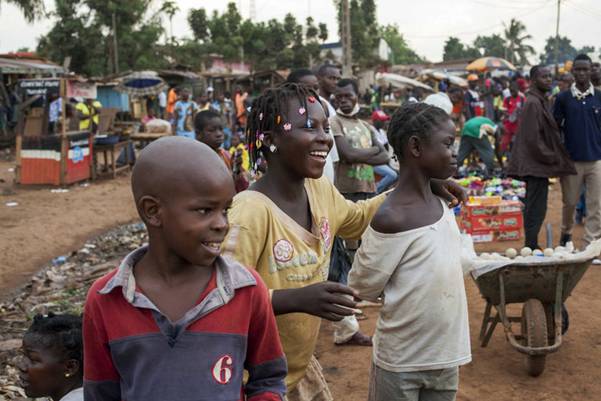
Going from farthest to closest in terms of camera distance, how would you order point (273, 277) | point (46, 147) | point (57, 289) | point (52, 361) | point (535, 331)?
1. point (46, 147)
2. point (57, 289)
3. point (535, 331)
4. point (52, 361)
5. point (273, 277)

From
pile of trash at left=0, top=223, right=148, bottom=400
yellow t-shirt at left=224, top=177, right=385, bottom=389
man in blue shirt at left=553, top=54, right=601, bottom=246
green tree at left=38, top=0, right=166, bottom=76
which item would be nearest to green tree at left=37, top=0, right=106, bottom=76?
green tree at left=38, top=0, right=166, bottom=76

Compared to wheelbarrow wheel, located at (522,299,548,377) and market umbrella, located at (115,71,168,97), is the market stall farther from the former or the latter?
wheelbarrow wheel, located at (522,299,548,377)

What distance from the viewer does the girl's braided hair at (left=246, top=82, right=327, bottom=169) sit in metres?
2.39

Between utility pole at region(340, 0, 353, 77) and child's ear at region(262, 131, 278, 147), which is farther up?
utility pole at region(340, 0, 353, 77)

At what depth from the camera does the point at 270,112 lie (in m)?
2.43

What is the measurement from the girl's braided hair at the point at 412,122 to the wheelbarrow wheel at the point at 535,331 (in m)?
2.00

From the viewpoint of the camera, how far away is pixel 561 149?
6.52 m

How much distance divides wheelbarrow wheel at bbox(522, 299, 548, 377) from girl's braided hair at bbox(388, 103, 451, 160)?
6.56 ft

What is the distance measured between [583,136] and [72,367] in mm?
5721

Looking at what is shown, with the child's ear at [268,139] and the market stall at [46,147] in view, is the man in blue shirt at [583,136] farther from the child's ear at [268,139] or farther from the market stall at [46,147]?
the market stall at [46,147]

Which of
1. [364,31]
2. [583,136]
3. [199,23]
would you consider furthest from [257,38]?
[583,136]

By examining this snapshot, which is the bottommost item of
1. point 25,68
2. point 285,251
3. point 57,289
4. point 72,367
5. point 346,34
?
point 57,289

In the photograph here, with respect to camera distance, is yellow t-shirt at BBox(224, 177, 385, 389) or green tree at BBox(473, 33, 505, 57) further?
green tree at BBox(473, 33, 505, 57)

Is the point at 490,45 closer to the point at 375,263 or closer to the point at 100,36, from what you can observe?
the point at 100,36
